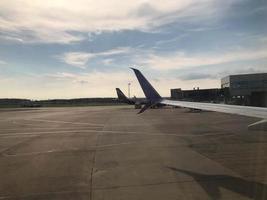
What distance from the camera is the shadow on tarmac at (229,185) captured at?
8898mm

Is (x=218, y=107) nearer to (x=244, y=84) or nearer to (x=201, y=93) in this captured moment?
(x=201, y=93)

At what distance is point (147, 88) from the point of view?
15.6 metres

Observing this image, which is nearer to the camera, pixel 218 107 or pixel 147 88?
pixel 218 107

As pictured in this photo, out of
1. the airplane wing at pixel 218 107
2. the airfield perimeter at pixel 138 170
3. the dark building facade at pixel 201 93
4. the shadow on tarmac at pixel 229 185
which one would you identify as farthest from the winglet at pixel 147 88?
the dark building facade at pixel 201 93

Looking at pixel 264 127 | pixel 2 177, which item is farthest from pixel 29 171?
pixel 264 127

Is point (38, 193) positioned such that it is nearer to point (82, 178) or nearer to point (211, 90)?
point (82, 178)

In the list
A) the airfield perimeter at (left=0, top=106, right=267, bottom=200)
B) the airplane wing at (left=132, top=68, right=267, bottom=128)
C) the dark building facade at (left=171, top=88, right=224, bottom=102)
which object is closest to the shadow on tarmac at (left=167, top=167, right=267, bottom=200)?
the airfield perimeter at (left=0, top=106, right=267, bottom=200)

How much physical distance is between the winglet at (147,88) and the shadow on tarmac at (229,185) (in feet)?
17.0

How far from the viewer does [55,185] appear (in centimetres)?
1049

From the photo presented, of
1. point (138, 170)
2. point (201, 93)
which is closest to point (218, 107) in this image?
point (138, 170)

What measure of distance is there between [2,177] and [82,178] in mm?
2615

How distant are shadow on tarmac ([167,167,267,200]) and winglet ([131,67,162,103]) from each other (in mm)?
5182

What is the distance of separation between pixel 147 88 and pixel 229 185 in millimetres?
6719

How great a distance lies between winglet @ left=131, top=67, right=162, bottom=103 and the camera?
15070 mm
